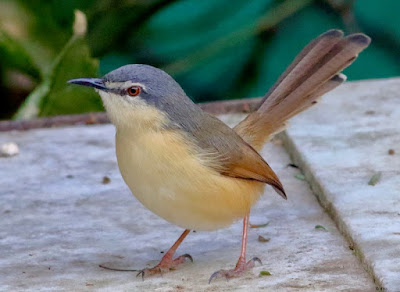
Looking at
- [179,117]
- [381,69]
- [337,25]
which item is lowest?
[381,69]

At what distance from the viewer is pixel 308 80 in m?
5.06

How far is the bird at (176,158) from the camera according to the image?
404 cm

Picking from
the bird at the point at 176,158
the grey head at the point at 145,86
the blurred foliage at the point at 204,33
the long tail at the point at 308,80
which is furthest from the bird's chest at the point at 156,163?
the blurred foliage at the point at 204,33

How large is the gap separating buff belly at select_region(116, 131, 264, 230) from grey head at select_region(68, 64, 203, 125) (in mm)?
135

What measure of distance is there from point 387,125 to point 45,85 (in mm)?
2977

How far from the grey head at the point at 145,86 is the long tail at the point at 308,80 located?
884 millimetres

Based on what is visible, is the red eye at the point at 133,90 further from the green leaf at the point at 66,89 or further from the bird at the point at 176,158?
the green leaf at the point at 66,89

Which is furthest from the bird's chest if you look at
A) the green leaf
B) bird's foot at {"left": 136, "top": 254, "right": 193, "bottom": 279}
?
the green leaf

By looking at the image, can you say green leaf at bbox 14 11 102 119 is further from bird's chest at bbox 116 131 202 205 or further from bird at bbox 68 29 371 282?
bird's chest at bbox 116 131 202 205

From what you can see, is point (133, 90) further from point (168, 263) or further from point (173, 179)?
point (168, 263)

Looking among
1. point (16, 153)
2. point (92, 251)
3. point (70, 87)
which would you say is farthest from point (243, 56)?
point (92, 251)

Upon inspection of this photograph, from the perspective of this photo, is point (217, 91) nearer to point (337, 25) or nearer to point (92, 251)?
point (337, 25)

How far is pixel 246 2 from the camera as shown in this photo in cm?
784

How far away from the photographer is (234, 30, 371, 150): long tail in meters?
5.01
